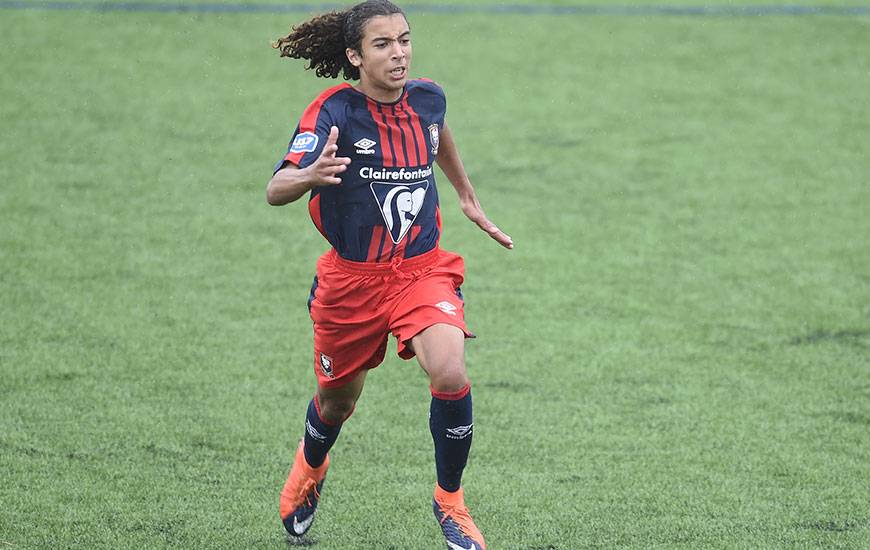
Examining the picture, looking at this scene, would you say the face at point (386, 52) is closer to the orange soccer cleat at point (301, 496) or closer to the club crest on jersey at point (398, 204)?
the club crest on jersey at point (398, 204)

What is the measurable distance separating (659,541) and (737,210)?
4522 millimetres

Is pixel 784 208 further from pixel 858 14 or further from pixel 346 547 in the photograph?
pixel 346 547

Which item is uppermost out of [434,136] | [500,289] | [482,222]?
[434,136]

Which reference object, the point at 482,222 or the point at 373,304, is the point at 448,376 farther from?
the point at 482,222

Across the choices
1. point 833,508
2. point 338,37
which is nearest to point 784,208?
point 833,508

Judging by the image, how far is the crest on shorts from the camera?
4.36 meters

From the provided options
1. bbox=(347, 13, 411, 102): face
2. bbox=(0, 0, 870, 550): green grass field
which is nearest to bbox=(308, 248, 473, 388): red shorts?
bbox=(347, 13, 411, 102): face

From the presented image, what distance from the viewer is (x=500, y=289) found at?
291 inches

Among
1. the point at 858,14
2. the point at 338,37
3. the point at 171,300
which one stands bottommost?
the point at 171,300

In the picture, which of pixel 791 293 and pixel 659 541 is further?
pixel 791 293

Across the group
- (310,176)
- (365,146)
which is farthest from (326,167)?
(365,146)

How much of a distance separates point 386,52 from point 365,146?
32cm

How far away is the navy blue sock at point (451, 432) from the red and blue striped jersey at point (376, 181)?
1.73 feet

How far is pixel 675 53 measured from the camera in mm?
11180
